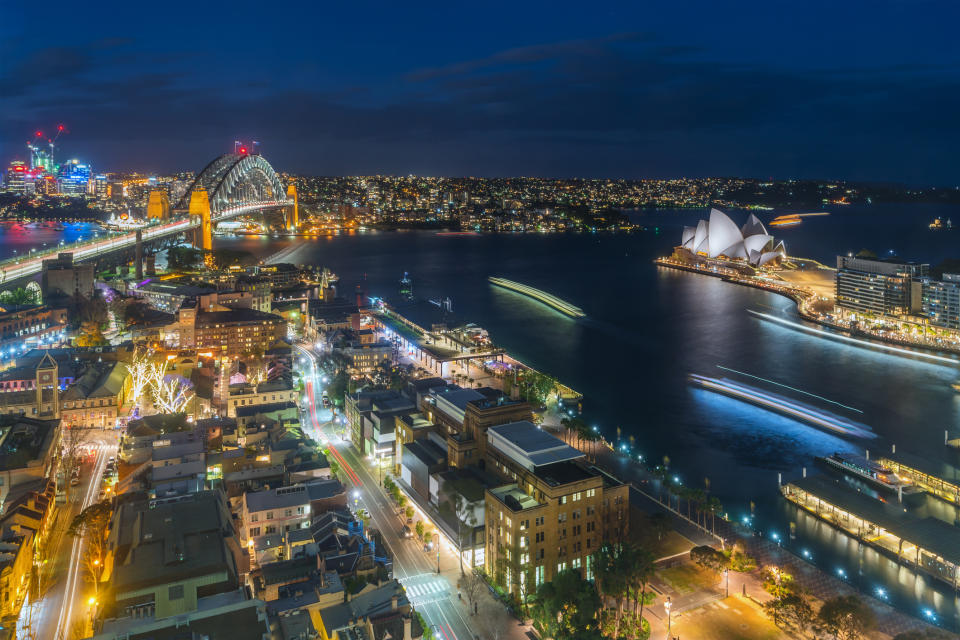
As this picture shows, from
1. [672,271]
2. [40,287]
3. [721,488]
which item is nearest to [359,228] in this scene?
[672,271]

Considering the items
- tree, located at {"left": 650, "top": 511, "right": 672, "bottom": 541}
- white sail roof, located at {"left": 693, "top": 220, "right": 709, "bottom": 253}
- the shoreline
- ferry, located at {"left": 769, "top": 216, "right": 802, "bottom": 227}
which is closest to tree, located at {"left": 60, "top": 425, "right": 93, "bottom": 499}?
tree, located at {"left": 650, "top": 511, "right": 672, "bottom": 541}

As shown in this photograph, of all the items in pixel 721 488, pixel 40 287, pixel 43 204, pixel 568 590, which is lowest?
pixel 721 488

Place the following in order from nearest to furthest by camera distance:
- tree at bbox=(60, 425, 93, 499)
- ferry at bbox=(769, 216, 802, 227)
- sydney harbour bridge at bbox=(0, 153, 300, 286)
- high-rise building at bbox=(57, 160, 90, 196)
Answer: tree at bbox=(60, 425, 93, 499), sydney harbour bridge at bbox=(0, 153, 300, 286), ferry at bbox=(769, 216, 802, 227), high-rise building at bbox=(57, 160, 90, 196)

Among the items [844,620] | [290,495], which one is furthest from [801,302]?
[290,495]

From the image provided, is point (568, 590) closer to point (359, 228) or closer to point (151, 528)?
point (151, 528)

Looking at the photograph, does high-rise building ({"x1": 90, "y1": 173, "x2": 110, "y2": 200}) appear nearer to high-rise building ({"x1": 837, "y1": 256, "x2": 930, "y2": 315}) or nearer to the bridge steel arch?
the bridge steel arch

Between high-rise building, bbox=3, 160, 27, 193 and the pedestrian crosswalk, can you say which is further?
high-rise building, bbox=3, 160, 27, 193
